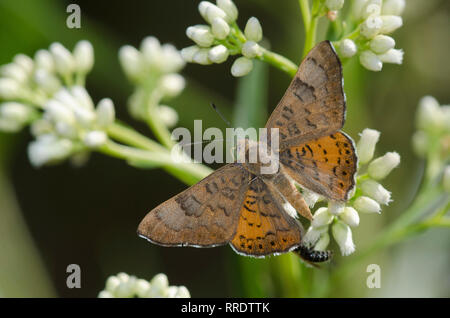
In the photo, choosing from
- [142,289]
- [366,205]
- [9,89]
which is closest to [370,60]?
[366,205]

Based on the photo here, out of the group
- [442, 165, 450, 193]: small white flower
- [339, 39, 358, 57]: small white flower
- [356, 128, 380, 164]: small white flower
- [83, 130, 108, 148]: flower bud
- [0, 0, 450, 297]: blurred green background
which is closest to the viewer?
[339, 39, 358, 57]: small white flower

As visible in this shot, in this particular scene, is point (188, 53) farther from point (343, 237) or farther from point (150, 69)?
point (343, 237)

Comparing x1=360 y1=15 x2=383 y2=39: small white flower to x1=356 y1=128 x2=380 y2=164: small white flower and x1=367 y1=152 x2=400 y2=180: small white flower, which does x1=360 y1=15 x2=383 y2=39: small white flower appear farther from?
x1=367 y1=152 x2=400 y2=180: small white flower

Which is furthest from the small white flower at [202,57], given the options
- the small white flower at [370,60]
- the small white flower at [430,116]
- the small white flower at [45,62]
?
the small white flower at [430,116]

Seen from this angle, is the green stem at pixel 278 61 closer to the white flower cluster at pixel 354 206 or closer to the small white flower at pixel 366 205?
the white flower cluster at pixel 354 206

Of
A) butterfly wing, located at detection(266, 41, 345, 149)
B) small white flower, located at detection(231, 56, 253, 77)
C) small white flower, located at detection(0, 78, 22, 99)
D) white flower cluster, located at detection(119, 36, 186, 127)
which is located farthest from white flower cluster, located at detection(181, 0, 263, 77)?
small white flower, located at detection(0, 78, 22, 99)

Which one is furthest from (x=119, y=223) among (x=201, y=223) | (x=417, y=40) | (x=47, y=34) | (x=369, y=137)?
(x=417, y=40)
